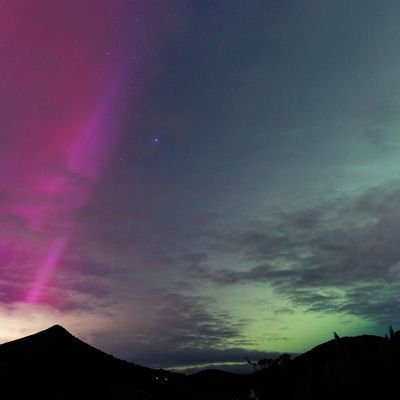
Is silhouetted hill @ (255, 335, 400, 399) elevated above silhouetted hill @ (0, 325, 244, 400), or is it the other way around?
silhouetted hill @ (0, 325, 244, 400)

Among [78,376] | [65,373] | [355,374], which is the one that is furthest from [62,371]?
[355,374]

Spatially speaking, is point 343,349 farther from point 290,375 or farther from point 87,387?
point 87,387

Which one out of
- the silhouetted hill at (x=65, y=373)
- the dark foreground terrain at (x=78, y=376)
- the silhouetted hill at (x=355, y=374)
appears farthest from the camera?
the silhouetted hill at (x=65, y=373)

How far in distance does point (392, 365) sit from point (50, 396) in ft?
44.9

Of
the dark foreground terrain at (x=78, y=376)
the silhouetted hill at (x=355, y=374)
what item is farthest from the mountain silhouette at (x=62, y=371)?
the silhouetted hill at (x=355, y=374)

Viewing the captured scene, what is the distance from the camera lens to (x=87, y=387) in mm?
13805

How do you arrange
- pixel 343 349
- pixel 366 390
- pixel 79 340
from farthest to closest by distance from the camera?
pixel 79 340
pixel 343 349
pixel 366 390

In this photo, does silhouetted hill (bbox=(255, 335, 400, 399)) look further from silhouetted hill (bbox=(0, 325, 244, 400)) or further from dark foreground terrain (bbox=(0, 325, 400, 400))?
silhouetted hill (bbox=(0, 325, 244, 400))

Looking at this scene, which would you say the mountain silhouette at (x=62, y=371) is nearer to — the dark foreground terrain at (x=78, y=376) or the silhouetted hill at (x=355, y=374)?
the dark foreground terrain at (x=78, y=376)

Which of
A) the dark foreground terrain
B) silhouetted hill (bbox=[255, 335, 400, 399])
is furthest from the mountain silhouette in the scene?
silhouetted hill (bbox=[255, 335, 400, 399])

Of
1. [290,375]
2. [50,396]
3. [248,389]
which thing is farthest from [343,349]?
[50,396]

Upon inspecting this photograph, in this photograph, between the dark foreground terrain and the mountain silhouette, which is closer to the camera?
the dark foreground terrain

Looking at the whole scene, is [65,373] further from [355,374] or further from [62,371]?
[355,374]

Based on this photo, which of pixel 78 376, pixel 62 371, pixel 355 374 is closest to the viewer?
pixel 355 374
